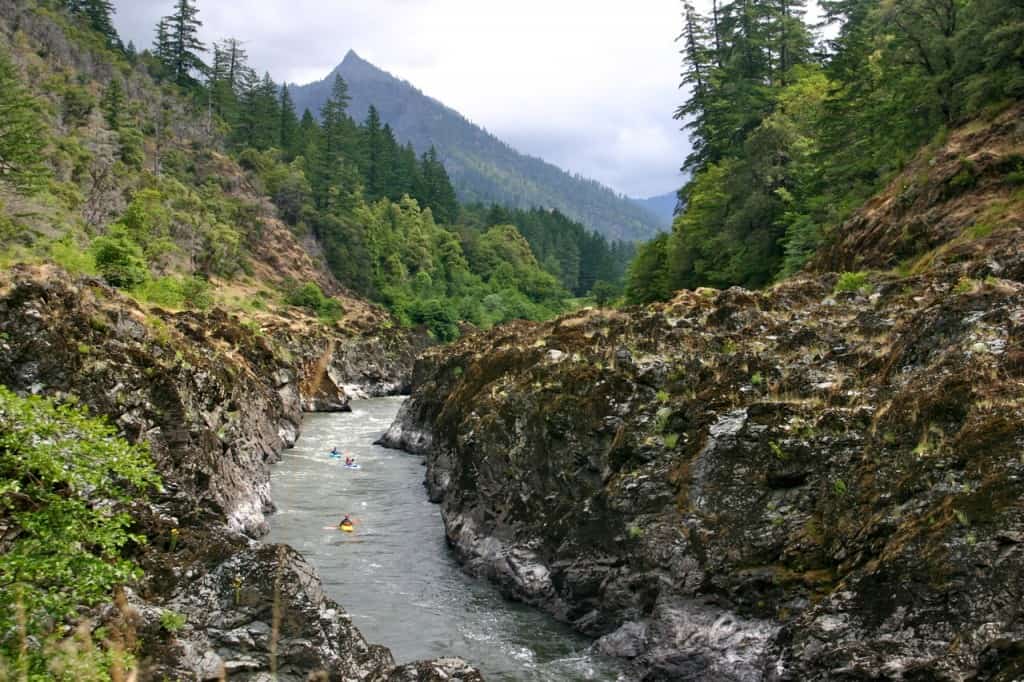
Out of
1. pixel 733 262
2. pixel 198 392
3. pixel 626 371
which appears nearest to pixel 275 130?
pixel 733 262

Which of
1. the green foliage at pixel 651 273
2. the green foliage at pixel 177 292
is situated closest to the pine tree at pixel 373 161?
the green foliage at pixel 177 292

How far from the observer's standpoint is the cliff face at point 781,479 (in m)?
10.4

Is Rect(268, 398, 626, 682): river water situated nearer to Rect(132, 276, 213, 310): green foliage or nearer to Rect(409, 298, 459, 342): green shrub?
Rect(132, 276, 213, 310): green foliage

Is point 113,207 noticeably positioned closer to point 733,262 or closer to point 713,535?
point 733,262

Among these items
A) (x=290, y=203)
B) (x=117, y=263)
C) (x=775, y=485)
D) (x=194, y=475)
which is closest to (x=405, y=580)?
(x=194, y=475)

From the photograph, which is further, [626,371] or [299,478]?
[299,478]

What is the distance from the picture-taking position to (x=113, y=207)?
5988 centimetres

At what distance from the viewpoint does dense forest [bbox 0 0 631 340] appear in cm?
5750

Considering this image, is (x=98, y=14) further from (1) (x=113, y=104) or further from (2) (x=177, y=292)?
(2) (x=177, y=292)

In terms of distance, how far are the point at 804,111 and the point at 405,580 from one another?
34153 millimetres

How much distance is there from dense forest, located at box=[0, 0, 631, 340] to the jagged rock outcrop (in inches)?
1221

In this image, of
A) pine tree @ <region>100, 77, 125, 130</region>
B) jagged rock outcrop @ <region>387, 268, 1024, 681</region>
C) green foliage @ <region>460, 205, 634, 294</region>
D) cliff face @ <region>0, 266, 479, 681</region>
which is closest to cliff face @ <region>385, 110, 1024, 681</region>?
jagged rock outcrop @ <region>387, 268, 1024, 681</region>

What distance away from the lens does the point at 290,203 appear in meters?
90.4

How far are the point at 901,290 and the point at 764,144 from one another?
21.1 m
